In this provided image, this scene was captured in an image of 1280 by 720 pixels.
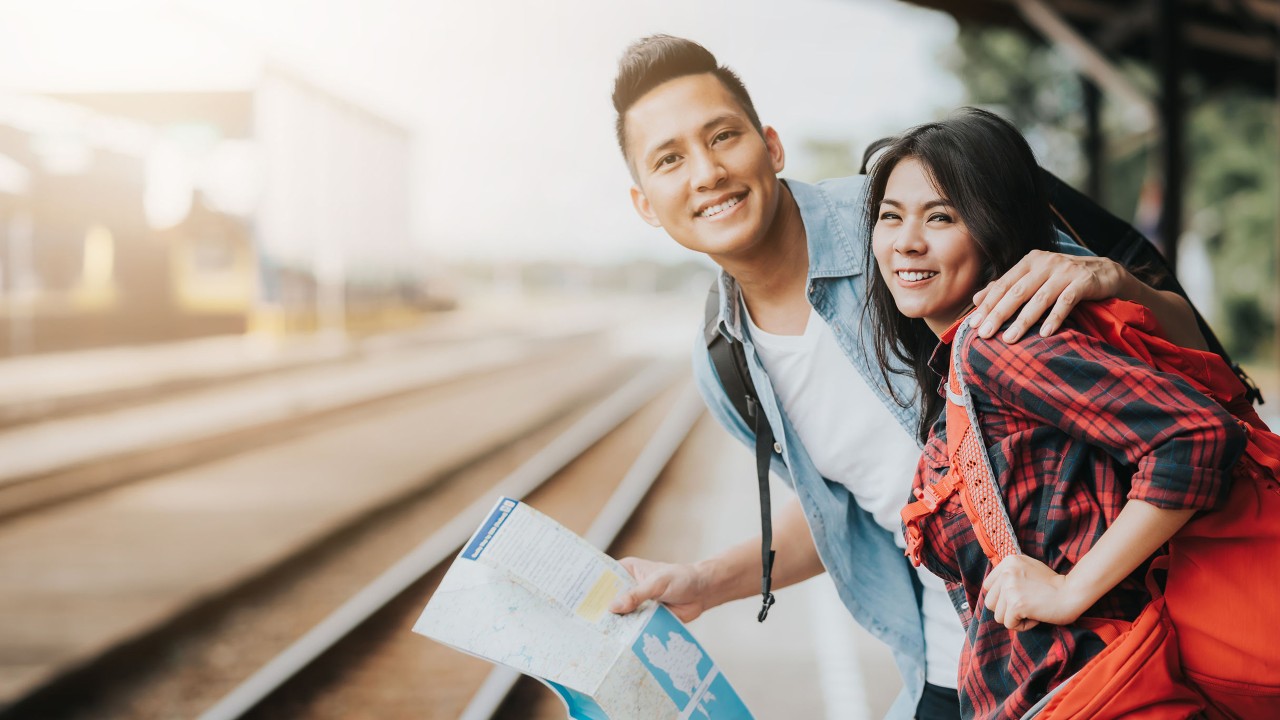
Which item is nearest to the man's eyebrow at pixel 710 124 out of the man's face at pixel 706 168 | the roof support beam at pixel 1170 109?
the man's face at pixel 706 168

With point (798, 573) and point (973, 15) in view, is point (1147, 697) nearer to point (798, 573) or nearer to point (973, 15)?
point (798, 573)

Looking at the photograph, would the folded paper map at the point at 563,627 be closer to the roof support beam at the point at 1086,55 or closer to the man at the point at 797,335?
the man at the point at 797,335

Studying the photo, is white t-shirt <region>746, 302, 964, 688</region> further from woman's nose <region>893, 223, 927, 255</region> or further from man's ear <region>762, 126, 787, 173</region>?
woman's nose <region>893, 223, 927, 255</region>

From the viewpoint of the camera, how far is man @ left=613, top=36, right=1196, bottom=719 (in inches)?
57.1

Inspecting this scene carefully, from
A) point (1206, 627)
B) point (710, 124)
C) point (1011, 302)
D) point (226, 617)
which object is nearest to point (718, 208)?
point (710, 124)

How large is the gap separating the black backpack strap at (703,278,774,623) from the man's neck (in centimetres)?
6

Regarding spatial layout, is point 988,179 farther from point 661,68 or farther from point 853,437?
point 661,68

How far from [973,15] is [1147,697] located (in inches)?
402

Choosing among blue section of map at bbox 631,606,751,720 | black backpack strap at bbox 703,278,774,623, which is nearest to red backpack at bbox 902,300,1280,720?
blue section of map at bbox 631,606,751,720

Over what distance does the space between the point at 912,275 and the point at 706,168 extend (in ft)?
1.42

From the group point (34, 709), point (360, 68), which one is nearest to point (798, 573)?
point (34, 709)

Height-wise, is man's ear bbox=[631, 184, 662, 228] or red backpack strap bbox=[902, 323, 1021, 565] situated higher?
man's ear bbox=[631, 184, 662, 228]

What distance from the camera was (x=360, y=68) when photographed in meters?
31.1

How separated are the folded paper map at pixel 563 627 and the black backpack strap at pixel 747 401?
0.23m
